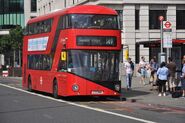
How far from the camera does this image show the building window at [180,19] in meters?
51.5

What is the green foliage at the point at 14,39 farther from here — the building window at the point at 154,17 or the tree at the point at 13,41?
the building window at the point at 154,17

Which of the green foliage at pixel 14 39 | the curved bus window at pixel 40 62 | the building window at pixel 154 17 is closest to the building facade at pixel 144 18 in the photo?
the building window at pixel 154 17

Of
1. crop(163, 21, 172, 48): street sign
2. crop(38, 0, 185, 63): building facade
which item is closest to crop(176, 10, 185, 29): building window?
crop(38, 0, 185, 63): building facade

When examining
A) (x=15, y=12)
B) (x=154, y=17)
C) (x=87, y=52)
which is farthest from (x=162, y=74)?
(x=15, y=12)

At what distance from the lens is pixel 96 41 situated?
2322 cm

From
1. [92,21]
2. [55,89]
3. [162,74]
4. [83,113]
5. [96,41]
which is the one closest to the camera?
[83,113]

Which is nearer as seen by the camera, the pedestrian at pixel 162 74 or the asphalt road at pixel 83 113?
the asphalt road at pixel 83 113

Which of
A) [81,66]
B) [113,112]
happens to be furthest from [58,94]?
[113,112]

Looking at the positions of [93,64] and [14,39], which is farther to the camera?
[14,39]

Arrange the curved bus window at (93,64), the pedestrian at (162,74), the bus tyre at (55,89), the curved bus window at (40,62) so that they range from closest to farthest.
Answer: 1. the curved bus window at (93,64)
2. the pedestrian at (162,74)
3. the bus tyre at (55,89)
4. the curved bus window at (40,62)

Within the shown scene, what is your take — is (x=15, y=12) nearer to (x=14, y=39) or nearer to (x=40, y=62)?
(x=14, y=39)

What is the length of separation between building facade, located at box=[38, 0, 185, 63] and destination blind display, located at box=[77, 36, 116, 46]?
26.8 meters

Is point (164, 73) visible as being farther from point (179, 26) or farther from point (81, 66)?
point (179, 26)

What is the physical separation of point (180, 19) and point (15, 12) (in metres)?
62.2
